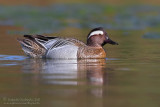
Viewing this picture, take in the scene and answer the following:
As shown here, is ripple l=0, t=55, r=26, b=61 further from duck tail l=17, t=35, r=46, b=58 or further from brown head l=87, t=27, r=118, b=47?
brown head l=87, t=27, r=118, b=47

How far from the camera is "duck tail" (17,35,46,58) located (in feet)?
43.8

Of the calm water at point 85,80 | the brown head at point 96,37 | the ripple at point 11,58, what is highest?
the brown head at point 96,37

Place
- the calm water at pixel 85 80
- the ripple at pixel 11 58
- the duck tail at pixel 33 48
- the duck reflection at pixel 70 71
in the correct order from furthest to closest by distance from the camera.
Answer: the duck tail at pixel 33 48 < the ripple at pixel 11 58 < the duck reflection at pixel 70 71 < the calm water at pixel 85 80

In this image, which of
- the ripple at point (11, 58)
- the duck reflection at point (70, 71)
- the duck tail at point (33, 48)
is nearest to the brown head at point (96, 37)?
the duck reflection at point (70, 71)

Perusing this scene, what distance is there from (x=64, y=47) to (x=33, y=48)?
3.37 feet

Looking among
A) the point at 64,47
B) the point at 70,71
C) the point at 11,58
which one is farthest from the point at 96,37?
the point at 70,71

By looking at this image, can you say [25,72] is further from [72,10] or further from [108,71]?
[72,10]

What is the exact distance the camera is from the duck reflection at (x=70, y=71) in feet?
29.6

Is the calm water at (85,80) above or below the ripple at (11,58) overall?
below

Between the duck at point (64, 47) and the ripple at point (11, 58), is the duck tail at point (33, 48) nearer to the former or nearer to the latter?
the duck at point (64, 47)

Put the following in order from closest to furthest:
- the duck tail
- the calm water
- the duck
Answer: the calm water
the duck
the duck tail

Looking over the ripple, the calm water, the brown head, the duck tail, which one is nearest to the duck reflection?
the calm water

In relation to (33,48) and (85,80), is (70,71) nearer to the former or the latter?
(85,80)

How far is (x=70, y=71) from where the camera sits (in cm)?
1037
